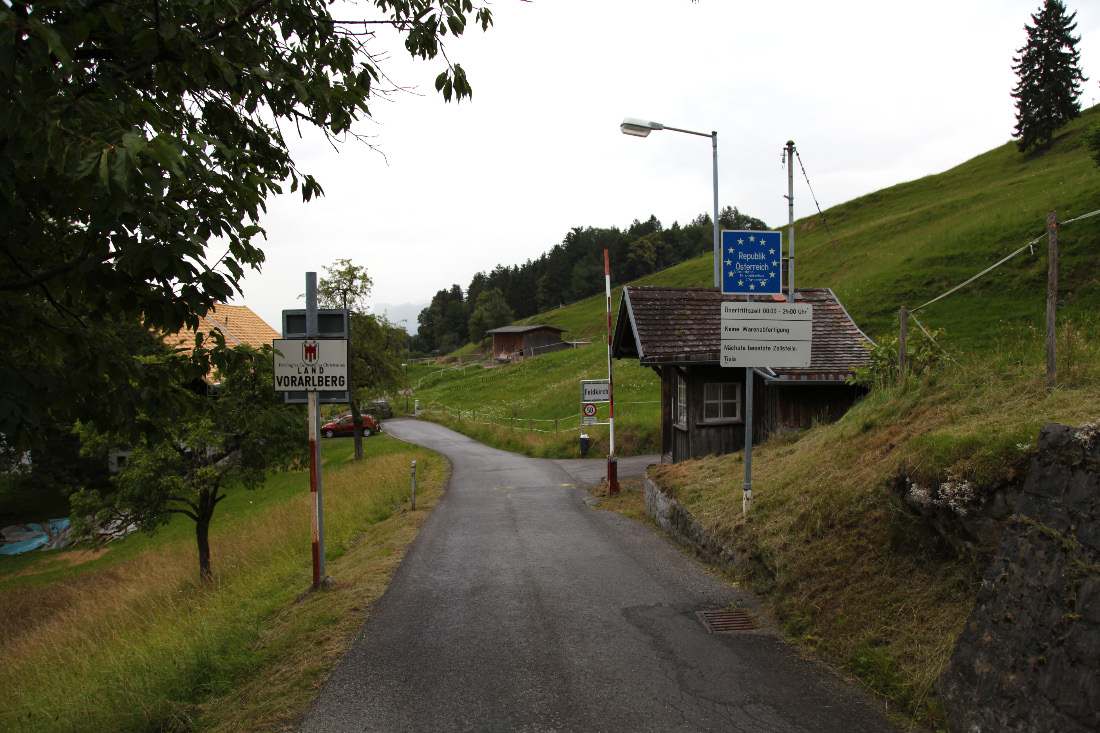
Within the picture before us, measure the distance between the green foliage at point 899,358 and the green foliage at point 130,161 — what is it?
6.54 m

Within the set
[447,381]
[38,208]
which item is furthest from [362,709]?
[447,381]

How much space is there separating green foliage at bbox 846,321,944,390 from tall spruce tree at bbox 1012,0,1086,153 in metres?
63.5

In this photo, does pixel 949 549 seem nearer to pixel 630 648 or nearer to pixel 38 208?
pixel 630 648

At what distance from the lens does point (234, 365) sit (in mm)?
4742

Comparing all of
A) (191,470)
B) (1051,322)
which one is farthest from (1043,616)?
(191,470)

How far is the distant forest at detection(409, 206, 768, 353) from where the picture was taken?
121 m

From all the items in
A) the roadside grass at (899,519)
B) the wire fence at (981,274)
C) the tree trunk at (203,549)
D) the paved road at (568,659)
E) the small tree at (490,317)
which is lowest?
the tree trunk at (203,549)

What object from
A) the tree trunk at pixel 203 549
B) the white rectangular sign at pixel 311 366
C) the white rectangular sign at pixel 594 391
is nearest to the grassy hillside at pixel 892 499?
the white rectangular sign at pixel 311 366

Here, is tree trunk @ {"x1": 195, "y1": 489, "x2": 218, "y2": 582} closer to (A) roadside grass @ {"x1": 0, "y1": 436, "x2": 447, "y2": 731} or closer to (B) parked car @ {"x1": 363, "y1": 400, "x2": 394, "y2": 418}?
(A) roadside grass @ {"x1": 0, "y1": 436, "x2": 447, "y2": 731}

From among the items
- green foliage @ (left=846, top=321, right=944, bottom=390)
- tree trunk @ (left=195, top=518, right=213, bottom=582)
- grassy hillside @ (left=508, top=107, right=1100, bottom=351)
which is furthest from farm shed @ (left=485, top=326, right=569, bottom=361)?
green foliage @ (left=846, top=321, right=944, bottom=390)

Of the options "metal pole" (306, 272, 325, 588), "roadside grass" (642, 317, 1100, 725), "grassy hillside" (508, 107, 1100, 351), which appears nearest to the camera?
"roadside grass" (642, 317, 1100, 725)

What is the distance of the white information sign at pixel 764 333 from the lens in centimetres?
788

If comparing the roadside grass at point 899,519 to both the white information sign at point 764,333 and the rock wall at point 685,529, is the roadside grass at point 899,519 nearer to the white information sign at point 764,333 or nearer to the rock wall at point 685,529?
the rock wall at point 685,529

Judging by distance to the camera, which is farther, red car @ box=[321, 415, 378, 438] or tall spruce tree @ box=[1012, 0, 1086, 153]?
tall spruce tree @ box=[1012, 0, 1086, 153]
